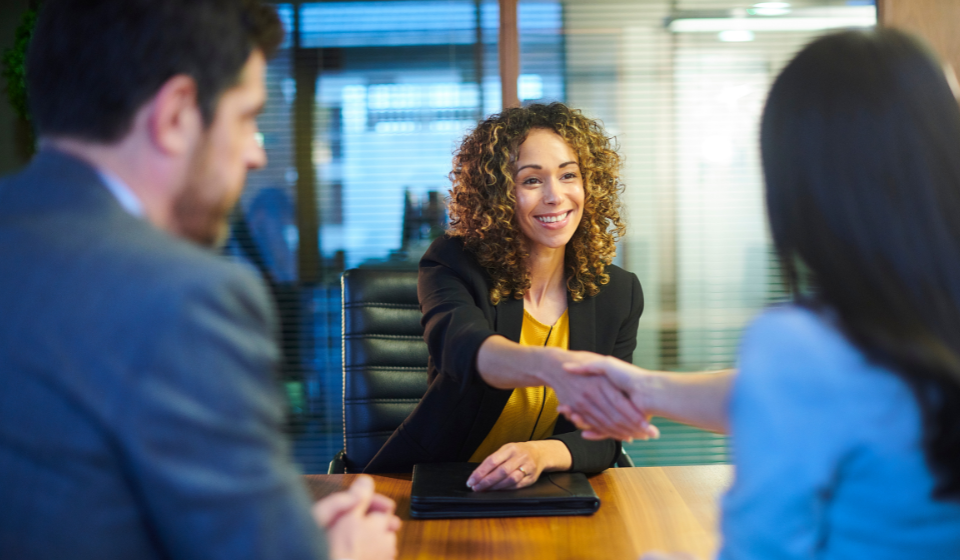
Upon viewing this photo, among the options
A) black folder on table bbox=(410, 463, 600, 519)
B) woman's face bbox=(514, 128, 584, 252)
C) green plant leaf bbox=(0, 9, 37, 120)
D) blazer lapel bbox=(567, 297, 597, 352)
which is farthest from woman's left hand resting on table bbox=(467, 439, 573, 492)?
green plant leaf bbox=(0, 9, 37, 120)

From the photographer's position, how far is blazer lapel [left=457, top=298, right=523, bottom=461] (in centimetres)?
173

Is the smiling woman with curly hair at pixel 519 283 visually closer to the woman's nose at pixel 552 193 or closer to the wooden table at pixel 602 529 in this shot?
the woman's nose at pixel 552 193

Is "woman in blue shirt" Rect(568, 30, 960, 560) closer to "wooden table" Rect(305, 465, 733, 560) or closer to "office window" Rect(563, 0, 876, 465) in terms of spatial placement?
"wooden table" Rect(305, 465, 733, 560)

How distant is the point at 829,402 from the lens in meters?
0.64

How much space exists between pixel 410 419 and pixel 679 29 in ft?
7.72

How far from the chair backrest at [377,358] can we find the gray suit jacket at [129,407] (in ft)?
4.44

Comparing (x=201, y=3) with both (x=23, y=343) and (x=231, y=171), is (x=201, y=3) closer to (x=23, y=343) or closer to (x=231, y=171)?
(x=231, y=171)

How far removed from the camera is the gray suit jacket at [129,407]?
552mm

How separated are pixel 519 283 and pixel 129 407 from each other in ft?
4.40

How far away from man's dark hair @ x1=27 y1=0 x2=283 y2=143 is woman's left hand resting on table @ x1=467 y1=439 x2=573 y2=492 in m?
0.85

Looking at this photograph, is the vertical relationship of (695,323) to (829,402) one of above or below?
below

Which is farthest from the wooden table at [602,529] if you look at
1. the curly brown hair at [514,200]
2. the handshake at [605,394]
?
the curly brown hair at [514,200]

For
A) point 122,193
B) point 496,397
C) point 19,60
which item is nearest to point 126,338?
point 122,193

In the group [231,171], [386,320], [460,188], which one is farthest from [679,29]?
[231,171]
